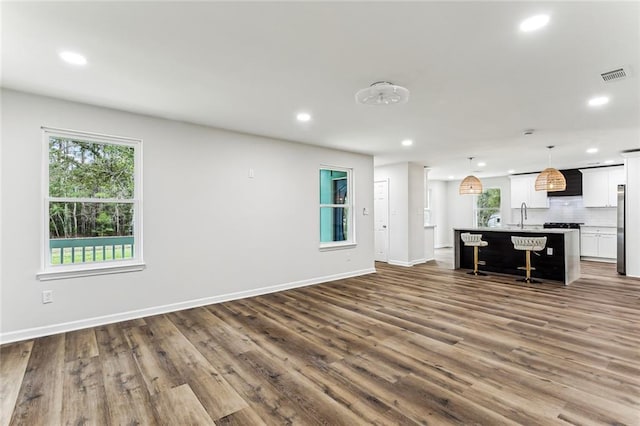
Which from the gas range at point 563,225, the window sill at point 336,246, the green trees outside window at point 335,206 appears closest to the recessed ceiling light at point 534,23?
the green trees outside window at point 335,206

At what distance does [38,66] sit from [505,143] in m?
6.42

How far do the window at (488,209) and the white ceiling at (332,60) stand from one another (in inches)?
242

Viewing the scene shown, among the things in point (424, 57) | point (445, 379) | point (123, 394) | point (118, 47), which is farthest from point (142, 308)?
point (424, 57)

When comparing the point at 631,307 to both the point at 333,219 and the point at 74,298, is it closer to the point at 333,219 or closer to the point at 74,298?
the point at 333,219

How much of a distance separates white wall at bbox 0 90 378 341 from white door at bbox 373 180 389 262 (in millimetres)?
1938

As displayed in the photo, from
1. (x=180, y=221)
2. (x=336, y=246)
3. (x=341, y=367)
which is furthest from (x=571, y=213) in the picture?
(x=180, y=221)

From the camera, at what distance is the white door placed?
7.95 metres

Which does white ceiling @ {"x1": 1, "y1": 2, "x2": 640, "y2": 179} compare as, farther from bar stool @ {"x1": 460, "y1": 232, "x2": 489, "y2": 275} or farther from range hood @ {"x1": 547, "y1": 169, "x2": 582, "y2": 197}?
range hood @ {"x1": 547, "y1": 169, "x2": 582, "y2": 197}

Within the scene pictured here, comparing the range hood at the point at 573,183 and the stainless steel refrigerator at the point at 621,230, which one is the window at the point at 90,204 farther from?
the range hood at the point at 573,183

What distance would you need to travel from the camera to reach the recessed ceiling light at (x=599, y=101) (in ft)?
11.1

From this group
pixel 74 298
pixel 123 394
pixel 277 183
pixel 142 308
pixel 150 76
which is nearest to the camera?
pixel 123 394

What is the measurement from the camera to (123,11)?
195 centimetres

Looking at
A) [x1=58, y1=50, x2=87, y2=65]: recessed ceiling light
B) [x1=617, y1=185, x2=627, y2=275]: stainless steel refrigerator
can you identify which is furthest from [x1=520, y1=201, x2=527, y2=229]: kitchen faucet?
[x1=58, y1=50, x2=87, y2=65]: recessed ceiling light

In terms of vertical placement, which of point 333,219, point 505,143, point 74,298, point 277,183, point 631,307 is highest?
point 505,143
